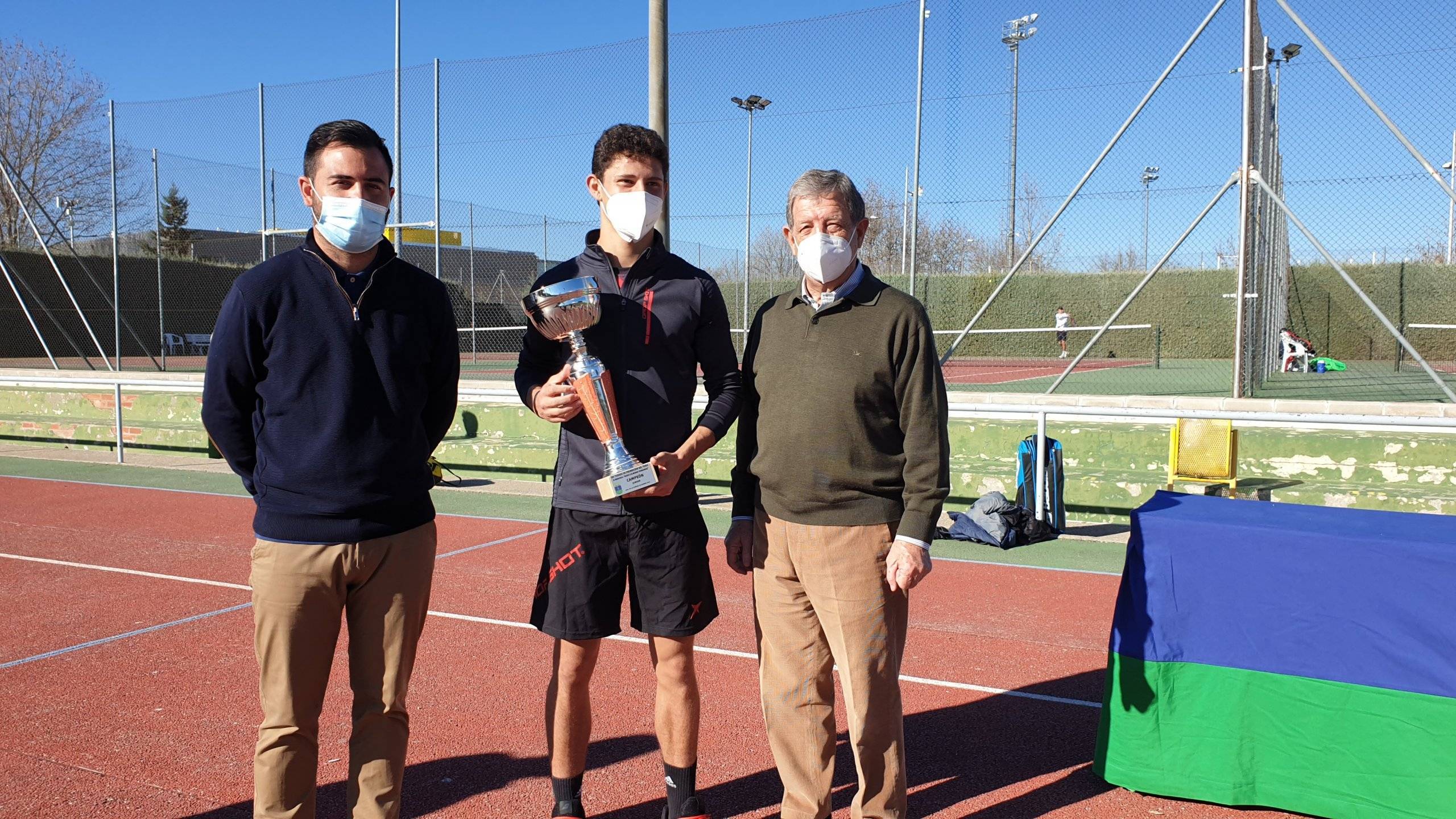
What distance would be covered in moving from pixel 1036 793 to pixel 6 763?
3.75 meters

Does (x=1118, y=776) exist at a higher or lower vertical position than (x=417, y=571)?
lower

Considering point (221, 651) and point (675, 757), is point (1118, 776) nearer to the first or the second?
point (675, 757)

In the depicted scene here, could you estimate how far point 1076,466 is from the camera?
901 cm

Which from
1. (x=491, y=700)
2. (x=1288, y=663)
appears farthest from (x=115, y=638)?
(x=1288, y=663)

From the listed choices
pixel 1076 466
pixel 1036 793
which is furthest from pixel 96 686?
pixel 1076 466

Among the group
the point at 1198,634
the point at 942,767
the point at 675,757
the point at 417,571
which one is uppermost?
the point at 417,571

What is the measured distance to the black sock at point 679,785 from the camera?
10.8 ft

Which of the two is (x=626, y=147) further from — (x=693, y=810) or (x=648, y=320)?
(x=693, y=810)

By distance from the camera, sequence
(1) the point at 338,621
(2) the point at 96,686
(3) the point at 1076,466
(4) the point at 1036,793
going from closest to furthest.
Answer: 1. (1) the point at 338,621
2. (4) the point at 1036,793
3. (2) the point at 96,686
4. (3) the point at 1076,466

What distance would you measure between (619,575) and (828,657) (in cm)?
68

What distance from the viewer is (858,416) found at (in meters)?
2.98

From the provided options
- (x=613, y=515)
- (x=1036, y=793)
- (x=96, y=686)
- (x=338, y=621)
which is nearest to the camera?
(x=338, y=621)

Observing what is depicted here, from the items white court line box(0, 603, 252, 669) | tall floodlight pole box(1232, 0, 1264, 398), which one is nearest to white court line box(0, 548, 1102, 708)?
white court line box(0, 603, 252, 669)

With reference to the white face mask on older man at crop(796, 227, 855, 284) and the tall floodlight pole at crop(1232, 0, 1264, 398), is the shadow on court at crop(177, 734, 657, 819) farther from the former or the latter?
the tall floodlight pole at crop(1232, 0, 1264, 398)
